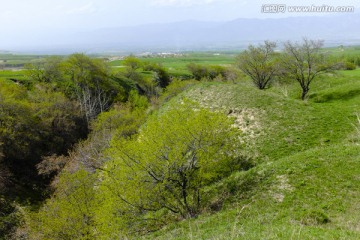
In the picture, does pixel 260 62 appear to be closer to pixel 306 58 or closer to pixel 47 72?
pixel 306 58

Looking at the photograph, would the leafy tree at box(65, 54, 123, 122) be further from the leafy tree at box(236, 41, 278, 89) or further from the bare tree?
the bare tree

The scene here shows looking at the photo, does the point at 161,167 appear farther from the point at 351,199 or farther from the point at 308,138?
the point at 308,138

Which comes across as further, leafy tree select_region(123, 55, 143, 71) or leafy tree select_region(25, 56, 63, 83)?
leafy tree select_region(123, 55, 143, 71)

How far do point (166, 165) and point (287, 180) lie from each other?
22.9ft

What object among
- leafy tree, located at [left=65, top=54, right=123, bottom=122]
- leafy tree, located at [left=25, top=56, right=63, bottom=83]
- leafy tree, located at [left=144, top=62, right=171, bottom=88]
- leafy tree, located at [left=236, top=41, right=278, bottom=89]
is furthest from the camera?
leafy tree, located at [left=144, top=62, right=171, bottom=88]

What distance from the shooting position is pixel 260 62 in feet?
152

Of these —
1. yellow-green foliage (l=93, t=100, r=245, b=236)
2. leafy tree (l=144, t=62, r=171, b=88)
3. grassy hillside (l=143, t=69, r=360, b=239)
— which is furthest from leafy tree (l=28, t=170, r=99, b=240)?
leafy tree (l=144, t=62, r=171, b=88)

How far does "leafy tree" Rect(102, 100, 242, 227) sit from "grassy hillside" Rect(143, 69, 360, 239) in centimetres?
172

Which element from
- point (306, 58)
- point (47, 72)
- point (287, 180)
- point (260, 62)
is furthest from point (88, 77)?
point (287, 180)

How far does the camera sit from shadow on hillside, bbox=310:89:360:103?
115ft

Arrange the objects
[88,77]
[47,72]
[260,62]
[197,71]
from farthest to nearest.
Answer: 1. [197,71]
2. [88,77]
3. [47,72]
4. [260,62]

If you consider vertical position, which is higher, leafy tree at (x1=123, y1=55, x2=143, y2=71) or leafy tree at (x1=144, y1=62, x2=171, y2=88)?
leafy tree at (x1=123, y1=55, x2=143, y2=71)

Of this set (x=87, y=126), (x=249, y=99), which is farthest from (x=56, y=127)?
(x=249, y=99)

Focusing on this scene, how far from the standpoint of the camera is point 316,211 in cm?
1274
